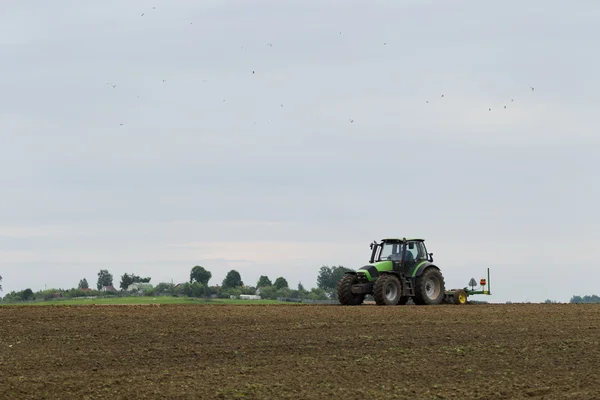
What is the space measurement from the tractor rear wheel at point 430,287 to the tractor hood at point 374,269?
121 centimetres

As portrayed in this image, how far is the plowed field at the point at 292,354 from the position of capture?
14047mm

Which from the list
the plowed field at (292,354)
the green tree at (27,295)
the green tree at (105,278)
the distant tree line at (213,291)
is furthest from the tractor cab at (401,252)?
the green tree at (105,278)

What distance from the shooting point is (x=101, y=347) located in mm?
17953

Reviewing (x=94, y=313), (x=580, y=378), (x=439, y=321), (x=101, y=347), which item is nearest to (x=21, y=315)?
(x=94, y=313)

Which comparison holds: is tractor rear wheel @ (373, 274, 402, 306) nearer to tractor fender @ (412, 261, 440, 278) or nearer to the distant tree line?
tractor fender @ (412, 261, 440, 278)

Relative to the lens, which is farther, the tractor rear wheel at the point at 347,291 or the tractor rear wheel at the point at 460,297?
the tractor rear wheel at the point at 460,297

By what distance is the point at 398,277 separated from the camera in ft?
99.8

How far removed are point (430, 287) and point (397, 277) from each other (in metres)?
1.64

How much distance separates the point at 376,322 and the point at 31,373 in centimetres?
975

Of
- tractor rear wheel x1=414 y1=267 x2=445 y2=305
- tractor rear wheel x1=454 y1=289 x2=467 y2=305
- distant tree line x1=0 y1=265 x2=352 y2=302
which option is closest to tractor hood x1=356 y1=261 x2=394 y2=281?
tractor rear wheel x1=414 y1=267 x2=445 y2=305

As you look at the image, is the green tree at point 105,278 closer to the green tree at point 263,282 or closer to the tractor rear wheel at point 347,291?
the green tree at point 263,282

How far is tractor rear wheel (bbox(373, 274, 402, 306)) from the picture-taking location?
28938 mm

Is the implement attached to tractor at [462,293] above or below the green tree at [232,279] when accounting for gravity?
below

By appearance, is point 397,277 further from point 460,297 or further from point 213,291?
point 213,291
